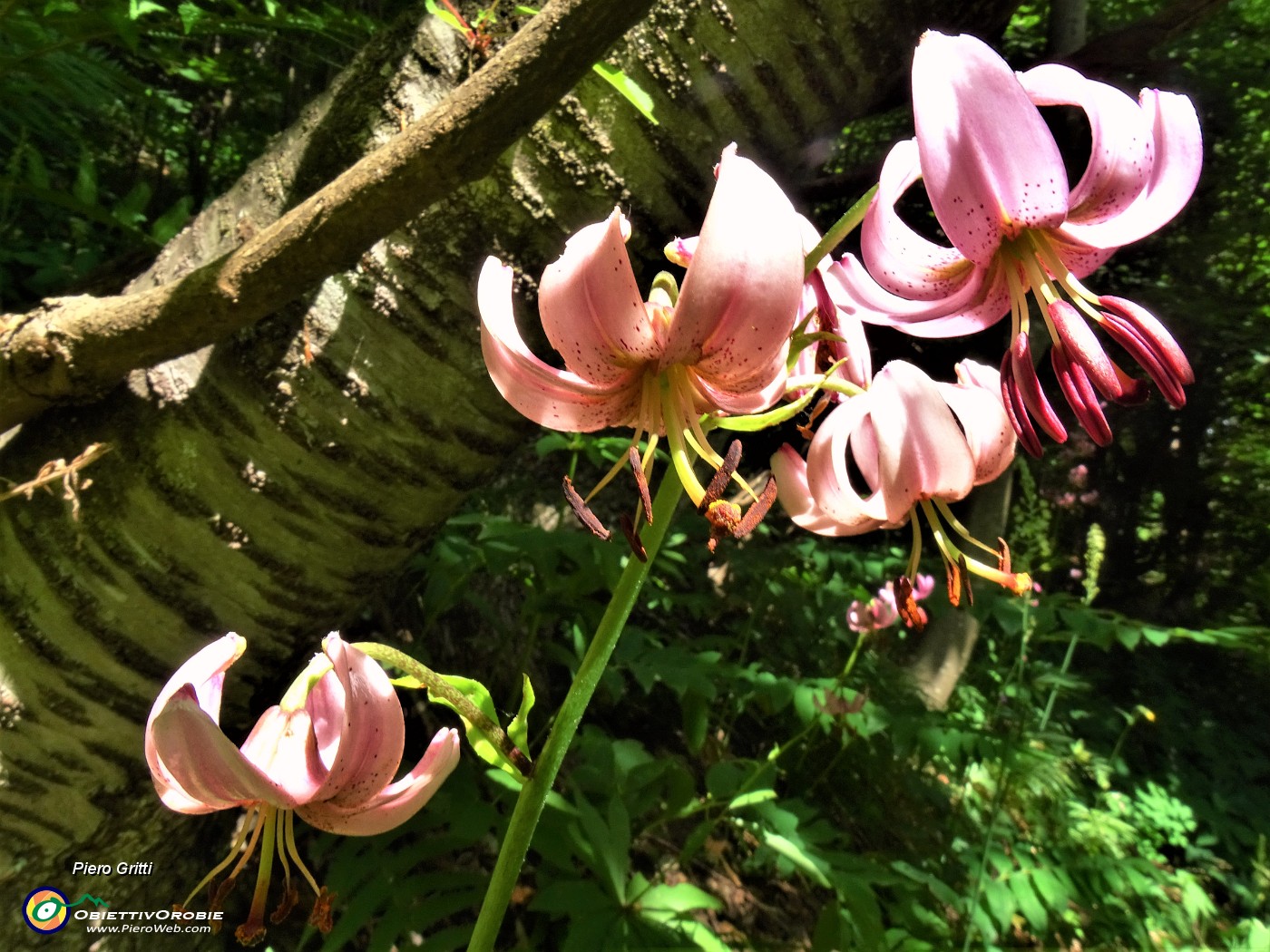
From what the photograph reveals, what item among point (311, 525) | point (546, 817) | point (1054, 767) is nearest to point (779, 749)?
point (546, 817)

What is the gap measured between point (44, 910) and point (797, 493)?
902 millimetres

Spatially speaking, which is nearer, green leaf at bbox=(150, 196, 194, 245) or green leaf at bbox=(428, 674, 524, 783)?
green leaf at bbox=(428, 674, 524, 783)

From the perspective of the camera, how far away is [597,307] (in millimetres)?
410

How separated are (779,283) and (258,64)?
1707 mm

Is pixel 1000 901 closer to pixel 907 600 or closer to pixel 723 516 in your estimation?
pixel 907 600

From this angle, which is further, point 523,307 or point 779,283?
point 523,307

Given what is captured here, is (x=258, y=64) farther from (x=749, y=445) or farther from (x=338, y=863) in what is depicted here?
(x=338, y=863)

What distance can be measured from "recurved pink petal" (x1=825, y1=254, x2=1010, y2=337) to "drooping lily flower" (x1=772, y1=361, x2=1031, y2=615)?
37mm

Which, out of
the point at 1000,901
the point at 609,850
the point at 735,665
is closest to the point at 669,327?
the point at 609,850

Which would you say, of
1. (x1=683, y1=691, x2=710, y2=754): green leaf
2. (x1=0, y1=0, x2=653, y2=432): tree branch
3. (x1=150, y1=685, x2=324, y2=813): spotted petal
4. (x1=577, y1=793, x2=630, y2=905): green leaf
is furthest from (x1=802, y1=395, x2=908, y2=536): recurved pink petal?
(x1=683, y1=691, x2=710, y2=754): green leaf

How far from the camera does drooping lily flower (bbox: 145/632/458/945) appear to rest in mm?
443

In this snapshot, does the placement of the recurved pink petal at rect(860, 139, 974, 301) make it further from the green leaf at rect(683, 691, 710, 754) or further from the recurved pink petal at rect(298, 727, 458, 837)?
the green leaf at rect(683, 691, 710, 754)

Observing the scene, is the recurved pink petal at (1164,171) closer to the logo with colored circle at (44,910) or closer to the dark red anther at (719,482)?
the dark red anther at (719,482)

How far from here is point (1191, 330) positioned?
2.84 m
